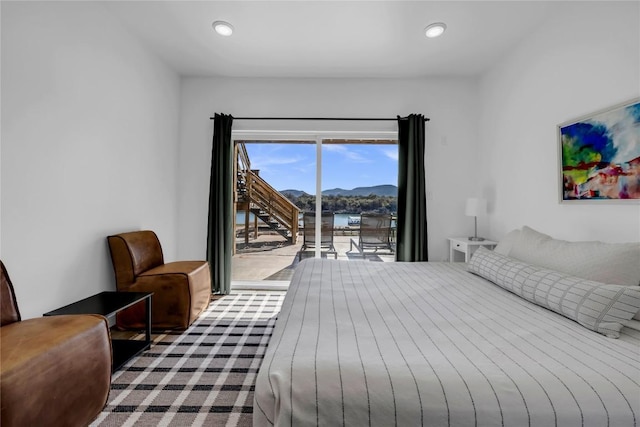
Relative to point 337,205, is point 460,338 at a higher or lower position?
lower

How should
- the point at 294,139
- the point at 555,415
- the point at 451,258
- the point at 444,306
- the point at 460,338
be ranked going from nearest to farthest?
the point at 555,415
the point at 460,338
the point at 444,306
the point at 451,258
the point at 294,139

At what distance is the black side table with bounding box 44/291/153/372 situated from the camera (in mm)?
1809

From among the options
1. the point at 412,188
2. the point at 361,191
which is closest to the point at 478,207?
the point at 412,188

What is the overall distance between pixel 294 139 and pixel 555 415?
3495 mm


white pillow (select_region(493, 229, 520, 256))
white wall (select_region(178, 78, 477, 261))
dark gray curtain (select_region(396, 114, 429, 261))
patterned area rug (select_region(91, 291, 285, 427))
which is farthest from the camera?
A: white wall (select_region(178, 78, 477, 261))

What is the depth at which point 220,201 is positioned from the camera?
3521mm

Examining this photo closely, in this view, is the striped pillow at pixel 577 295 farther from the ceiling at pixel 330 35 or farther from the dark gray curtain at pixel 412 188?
the ceiling at pixel 330 35

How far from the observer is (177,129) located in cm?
359

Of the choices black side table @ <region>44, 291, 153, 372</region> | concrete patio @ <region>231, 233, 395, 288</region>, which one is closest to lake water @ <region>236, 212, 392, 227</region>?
concrete patio @ <region>231, 233, 395, 288</region>

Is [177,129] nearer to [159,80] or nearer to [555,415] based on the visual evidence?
[159,80]

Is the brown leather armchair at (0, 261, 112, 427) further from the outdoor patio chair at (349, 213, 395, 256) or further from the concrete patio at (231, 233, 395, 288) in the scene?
the outdoor patio chair at (349, 213, 395, 256)

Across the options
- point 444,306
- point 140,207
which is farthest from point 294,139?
point 444,306

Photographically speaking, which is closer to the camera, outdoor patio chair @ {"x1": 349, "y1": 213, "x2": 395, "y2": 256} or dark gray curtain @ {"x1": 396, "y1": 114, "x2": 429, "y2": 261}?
dark gray curtain @ {"x1": 396, "y1": 114, "x2": 429, "y2": 261}

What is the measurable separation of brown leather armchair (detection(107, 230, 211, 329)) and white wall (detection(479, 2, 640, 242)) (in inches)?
124
